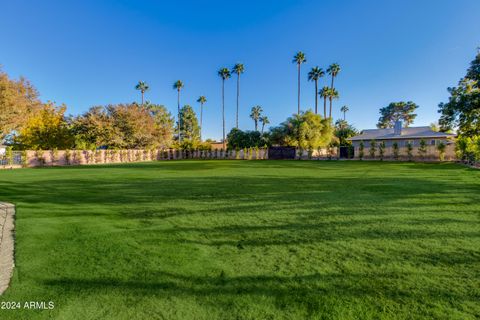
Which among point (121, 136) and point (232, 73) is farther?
point (232, 73)

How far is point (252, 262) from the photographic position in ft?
9.80

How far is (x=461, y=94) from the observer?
22266 mm

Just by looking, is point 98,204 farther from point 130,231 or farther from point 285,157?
point 285,157

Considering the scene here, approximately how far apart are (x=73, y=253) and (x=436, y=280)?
413 cm

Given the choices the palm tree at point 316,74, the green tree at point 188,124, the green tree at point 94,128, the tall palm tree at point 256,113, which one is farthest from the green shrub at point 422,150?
the green tree at point 188,124

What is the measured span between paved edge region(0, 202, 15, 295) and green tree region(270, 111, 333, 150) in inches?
1327

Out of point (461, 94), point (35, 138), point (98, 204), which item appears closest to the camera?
point (98, 204)

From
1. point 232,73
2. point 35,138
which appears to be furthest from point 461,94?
point 35,138

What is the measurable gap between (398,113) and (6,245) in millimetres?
73755

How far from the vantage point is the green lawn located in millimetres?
2156

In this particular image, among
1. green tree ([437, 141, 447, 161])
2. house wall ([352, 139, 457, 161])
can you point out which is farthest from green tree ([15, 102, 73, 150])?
green tree ([437, 141, 447, 161])

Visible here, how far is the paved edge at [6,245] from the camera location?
2.70 metres

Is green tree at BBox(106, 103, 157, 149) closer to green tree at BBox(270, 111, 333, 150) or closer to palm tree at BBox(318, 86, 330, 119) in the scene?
green tree at BBox(270, 111, 333, 150)

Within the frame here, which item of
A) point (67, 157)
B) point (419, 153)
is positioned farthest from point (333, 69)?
point (67, 157)
